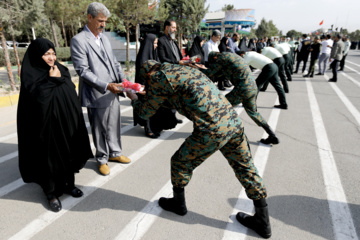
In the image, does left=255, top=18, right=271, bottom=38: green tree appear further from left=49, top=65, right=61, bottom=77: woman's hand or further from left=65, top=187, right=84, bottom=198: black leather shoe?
left=65, top=187, right=84, bottom=198: black leather shoe

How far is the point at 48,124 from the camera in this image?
2.57 meters

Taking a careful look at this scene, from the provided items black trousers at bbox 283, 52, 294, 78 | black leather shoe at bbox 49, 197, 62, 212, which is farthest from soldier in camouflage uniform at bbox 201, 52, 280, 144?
black trousers at bbox 283, 52, 294, 78

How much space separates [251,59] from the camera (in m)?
5.51

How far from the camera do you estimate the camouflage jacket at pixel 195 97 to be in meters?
1.93

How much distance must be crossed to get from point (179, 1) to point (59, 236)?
26568 millimetres

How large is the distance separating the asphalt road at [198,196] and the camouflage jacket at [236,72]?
1.09 m

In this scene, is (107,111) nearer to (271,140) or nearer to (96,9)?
(96,9)

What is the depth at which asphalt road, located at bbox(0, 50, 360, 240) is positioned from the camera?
241 cm

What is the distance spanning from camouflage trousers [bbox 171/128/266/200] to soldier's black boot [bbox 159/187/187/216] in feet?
0.86

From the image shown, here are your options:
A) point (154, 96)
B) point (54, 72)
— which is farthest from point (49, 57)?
point (154, 96)

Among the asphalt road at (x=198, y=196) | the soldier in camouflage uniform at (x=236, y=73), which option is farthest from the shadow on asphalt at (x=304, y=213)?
the soldier in camouflage uniform at (x=236, y=73)

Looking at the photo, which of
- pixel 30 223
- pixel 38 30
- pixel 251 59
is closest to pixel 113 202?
pixel 30 223

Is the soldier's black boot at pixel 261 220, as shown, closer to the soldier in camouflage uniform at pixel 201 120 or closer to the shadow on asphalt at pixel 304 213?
the soldier in camouflage uniform at pixel 201 120

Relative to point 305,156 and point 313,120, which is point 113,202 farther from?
point 313,120
